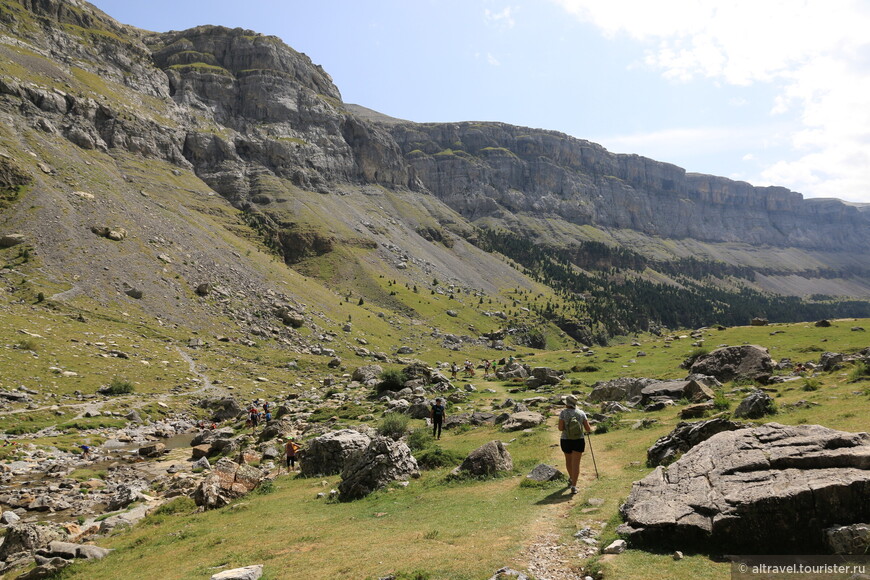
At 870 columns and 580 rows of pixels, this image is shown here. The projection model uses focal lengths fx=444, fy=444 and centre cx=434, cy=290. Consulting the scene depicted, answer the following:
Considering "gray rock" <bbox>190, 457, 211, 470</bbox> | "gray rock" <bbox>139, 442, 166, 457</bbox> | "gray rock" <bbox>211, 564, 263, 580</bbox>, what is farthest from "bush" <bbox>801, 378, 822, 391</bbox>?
"gray rock" <bbox>139, 442, 166, 457</bbox>

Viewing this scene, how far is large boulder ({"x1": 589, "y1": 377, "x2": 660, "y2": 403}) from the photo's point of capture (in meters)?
36.7

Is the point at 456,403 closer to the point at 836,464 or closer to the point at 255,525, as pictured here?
the point at 255,525

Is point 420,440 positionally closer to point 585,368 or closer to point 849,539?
point 849,539

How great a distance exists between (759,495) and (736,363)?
35.2 meters

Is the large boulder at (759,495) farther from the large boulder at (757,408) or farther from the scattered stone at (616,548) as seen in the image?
the large boulder at (757,408)

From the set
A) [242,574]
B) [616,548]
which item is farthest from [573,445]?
[242,574]

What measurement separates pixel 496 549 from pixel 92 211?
110 meters

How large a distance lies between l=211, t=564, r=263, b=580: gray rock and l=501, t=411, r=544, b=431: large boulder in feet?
63.6

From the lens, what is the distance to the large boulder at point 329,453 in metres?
25.3

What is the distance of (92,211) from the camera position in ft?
299

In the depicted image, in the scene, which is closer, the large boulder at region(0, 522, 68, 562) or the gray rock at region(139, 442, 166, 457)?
the large boulder at region(0, 522, 68, 562)

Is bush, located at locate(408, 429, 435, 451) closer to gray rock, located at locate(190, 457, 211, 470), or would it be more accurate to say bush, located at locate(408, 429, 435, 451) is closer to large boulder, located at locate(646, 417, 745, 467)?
large boulder, located at locate(646, 417, 745, 467)

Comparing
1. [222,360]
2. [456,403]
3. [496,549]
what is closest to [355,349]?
[222,360]

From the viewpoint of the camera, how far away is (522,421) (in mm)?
29031
